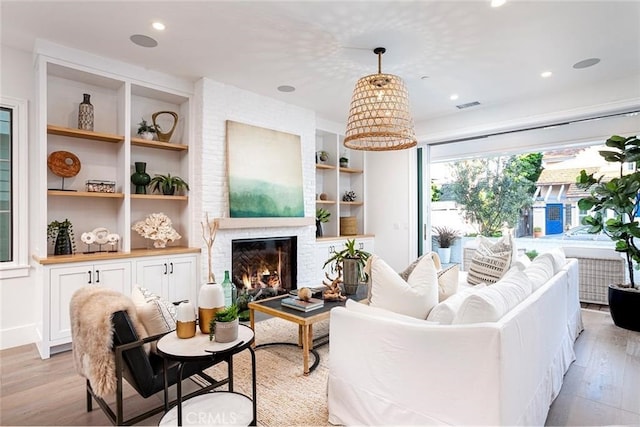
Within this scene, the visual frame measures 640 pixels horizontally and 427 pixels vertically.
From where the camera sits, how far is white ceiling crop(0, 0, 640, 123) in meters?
2.67

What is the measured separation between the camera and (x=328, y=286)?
329cm

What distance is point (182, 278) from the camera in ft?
13.0

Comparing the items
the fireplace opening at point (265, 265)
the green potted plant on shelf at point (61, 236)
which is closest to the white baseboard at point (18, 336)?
the green potted plant on shelf at point (61, 236)

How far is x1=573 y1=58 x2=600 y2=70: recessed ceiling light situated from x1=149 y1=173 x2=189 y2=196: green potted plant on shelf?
4.55 meters

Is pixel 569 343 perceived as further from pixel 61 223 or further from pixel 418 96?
pixel 61 223

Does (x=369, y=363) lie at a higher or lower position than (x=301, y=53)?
lower

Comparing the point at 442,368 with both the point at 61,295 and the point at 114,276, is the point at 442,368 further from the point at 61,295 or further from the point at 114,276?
the point at 61,295

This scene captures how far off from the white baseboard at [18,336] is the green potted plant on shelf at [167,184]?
1816 mm

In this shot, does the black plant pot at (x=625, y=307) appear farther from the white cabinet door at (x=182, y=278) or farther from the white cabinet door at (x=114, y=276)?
the white cabinet door at (x=114, y=276)

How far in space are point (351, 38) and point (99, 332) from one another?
2.91 meters

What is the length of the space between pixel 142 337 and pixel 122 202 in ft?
7.51

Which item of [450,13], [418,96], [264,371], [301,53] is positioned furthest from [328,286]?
[418,96]

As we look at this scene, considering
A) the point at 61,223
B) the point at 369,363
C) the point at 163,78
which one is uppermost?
the point at 163,78

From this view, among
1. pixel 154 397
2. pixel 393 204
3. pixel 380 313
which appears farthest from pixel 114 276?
pixel 393 204
